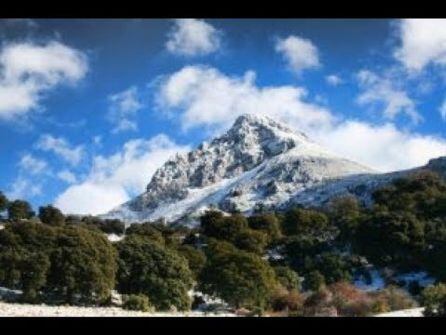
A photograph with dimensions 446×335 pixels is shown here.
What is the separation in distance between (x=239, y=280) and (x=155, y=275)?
4.02 meters

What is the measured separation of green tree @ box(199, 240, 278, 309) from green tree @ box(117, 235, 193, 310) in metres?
1.33

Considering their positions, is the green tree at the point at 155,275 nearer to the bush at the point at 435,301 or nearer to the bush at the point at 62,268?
the bush at the point at 62,268

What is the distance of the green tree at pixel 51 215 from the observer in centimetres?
6279

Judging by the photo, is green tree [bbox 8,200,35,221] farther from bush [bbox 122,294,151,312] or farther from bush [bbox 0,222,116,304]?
bush [bbox 122,294,151,312]

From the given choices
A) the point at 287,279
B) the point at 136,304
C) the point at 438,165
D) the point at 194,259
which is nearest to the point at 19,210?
the point at 194,259

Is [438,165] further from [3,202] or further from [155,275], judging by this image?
[155,275]

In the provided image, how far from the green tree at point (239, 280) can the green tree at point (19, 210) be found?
3168 cm

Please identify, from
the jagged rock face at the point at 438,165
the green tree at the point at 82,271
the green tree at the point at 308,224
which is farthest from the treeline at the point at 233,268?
the jagged rock face at the point at 438,165

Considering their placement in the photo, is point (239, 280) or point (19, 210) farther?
point (19, 210)

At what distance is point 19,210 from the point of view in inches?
2534
